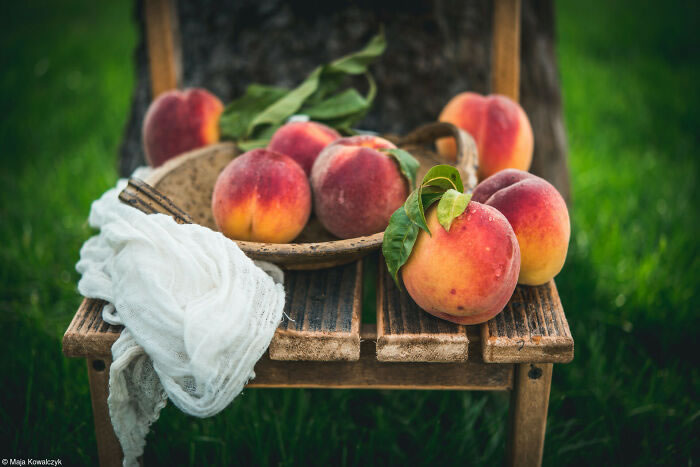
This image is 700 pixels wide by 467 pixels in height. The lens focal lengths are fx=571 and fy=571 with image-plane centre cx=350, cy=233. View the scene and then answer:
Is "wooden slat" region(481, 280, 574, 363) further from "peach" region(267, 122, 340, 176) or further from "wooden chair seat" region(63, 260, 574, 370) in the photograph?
"peach" region(267, 122, 340, 176)

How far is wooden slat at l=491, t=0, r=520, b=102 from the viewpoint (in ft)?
5.44

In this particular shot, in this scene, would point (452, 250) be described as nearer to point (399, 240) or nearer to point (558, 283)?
point (399, 240)

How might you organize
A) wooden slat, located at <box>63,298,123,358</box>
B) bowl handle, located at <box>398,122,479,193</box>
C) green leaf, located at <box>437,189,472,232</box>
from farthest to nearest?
1. bowl handle, located at <box>398,122,479,193</box>
2. wooden slat, located at <box>63,298,123,358</box>
3. green leaf, located at <box>437,189,472,232</box>

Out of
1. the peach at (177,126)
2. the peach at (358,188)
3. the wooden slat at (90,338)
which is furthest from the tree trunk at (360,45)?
the wooden slat at (90,338)

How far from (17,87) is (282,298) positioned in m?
3.04

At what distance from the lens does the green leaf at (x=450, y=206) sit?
902 mm

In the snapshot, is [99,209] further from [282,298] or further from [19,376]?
[19,376]

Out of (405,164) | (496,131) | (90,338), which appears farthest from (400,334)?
(496,131)

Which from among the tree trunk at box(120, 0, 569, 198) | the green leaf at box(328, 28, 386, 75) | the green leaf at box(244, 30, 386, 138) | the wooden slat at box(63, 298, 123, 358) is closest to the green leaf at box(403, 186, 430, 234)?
the wooden slat at box(63, 298, 123, 358)

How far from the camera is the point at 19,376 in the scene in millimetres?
1596

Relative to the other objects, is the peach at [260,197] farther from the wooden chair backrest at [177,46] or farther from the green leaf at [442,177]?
the wooden chair backrest at [177,46]

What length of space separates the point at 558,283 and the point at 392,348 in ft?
3.75

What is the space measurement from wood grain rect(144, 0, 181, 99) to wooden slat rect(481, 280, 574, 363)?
1292mm

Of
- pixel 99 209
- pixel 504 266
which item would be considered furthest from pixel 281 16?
pixel 504 266
